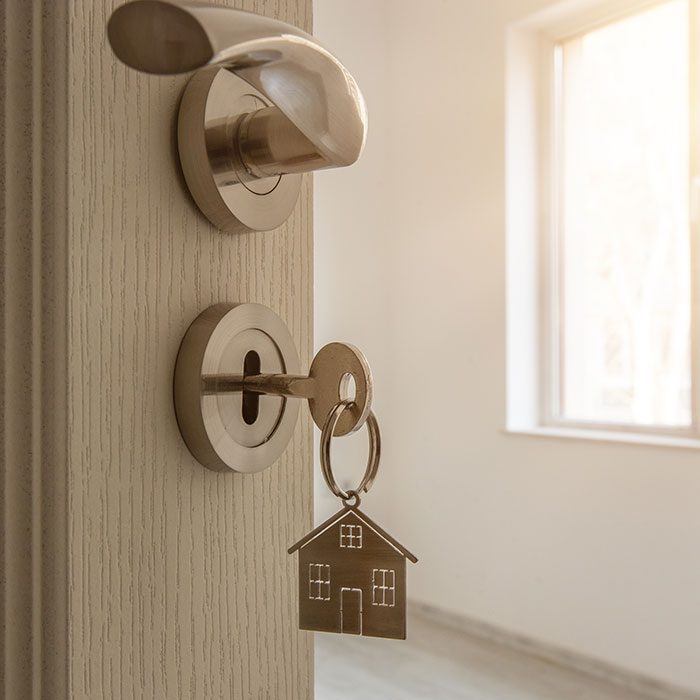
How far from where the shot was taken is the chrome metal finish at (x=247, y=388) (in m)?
0.27

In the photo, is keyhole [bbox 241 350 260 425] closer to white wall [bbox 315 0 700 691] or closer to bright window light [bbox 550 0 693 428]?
white wall [bbox 315 0 700 691]

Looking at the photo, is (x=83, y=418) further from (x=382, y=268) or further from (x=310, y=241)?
(x=382, y=268)

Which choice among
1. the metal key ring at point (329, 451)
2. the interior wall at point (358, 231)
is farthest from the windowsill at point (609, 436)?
the metal key ring at point (329, 451)

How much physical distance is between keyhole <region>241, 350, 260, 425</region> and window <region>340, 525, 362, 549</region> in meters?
0.06

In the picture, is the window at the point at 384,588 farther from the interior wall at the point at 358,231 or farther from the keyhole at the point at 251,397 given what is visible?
the interior wall at the point at 358,231

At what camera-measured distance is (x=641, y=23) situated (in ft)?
7.98

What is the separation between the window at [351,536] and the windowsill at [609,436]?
6.72ft

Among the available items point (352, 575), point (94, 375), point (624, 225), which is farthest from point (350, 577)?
point (624, 225)

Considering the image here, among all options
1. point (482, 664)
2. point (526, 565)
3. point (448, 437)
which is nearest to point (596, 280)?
point (448, 437)

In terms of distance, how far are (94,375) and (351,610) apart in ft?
0.44

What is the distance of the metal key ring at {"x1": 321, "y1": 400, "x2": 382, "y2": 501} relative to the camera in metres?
0.26

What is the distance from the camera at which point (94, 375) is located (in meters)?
0.26

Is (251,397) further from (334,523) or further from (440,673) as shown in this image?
(440,673)

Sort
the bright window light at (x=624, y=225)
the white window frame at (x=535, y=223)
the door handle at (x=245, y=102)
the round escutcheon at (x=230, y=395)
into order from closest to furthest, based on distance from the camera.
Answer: the door handle at (x=245, y=102), the round escutcheon at (x=230, y=395), the bright window light at (x=624, y=225), the white window frame at (x=535, y=223)
